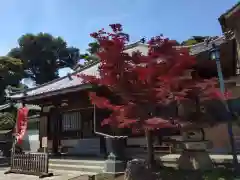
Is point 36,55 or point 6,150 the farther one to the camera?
point 36,55

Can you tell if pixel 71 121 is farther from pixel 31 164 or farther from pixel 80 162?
pixel 80 162

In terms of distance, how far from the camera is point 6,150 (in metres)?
16.8

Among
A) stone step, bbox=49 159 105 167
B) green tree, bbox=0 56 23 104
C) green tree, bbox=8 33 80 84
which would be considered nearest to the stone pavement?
stone step, bbox=49 159 105 167

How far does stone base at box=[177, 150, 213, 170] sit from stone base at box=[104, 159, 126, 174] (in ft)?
6.48

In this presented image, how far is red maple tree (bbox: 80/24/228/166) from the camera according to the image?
20.4 feet

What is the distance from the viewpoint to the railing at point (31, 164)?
980 cm

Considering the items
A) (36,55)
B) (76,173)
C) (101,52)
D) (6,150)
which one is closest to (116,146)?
(76,173)

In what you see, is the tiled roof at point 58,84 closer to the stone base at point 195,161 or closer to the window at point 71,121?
the window at point 71,121

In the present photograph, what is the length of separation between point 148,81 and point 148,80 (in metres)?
0.03

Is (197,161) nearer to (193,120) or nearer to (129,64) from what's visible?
(193,120)

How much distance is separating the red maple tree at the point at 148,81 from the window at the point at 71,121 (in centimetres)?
869

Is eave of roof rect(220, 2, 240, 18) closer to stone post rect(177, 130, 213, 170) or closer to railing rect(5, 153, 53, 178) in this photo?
stone post rect(177, 130, 213, 170)

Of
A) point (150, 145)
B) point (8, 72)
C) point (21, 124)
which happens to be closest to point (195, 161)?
point (150, 145)

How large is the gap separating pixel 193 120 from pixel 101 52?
3.12 m
